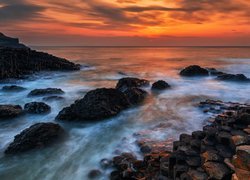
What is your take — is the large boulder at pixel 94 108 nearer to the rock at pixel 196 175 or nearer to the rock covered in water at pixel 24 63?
the rock at pixel 196 175

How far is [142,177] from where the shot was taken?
7586 millimetres

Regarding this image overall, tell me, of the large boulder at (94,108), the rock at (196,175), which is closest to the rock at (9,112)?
the large boulder at (94,108)

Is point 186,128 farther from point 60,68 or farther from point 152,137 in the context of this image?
point 60,68

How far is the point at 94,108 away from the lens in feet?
44.8

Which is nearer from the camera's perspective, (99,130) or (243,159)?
(243,159)

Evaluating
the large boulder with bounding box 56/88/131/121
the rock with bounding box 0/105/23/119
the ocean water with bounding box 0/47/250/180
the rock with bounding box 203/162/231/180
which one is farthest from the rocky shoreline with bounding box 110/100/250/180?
the rock with bounding box 0/105/23/119

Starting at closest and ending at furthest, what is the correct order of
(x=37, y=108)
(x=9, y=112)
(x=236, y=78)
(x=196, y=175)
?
1. (x=196, y=175)
2. (x=9, y=112)
3. (x=37, y=108)
4. (x=236, y=78)

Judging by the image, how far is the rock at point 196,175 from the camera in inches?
235

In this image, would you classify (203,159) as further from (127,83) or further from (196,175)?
(127,83)

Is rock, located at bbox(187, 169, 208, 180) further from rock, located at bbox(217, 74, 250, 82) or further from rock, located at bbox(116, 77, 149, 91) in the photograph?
rock, located at bbox(217, 74, 250, 82)

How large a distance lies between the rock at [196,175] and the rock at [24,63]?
24.7 m

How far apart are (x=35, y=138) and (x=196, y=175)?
6438 mm

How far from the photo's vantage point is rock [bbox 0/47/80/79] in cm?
2878

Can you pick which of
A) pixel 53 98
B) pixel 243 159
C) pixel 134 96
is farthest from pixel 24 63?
pixel 243 159
